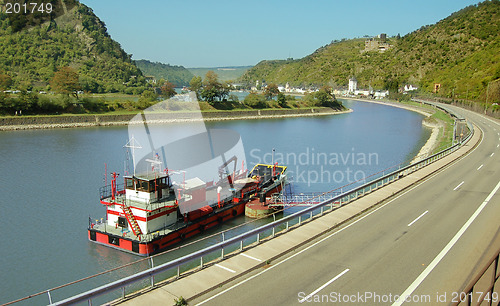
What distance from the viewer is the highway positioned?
36.6 feet

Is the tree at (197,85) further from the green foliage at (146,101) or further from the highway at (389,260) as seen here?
the highway at (389,260)

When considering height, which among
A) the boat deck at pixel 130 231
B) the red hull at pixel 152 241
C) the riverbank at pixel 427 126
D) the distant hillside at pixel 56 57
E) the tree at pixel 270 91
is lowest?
the red hull at pixel 152 241

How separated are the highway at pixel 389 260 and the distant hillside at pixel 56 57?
131727 mm

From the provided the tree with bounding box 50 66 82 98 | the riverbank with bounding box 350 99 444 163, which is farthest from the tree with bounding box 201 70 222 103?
the riverbank with bounding box 350 99 444 163

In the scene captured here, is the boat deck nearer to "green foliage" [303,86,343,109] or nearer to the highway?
the highway

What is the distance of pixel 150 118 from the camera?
307 ft

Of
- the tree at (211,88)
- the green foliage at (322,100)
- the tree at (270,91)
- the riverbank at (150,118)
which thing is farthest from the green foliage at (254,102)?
the green foliage at (322,100)

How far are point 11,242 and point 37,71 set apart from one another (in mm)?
137656

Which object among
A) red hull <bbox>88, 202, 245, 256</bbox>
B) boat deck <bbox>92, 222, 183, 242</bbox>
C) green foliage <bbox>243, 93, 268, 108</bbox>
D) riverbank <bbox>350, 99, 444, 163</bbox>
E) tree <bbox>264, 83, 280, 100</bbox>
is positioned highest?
tree <bbox>264, 83, 280, 100</bbox>

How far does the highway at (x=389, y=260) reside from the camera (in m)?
11.1

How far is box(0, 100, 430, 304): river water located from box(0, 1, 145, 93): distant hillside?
76069 mm

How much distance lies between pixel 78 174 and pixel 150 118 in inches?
2204

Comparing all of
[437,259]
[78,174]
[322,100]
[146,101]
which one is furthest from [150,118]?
[437,259]

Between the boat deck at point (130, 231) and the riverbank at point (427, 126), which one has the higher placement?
the riverbank at point (427, 126)
